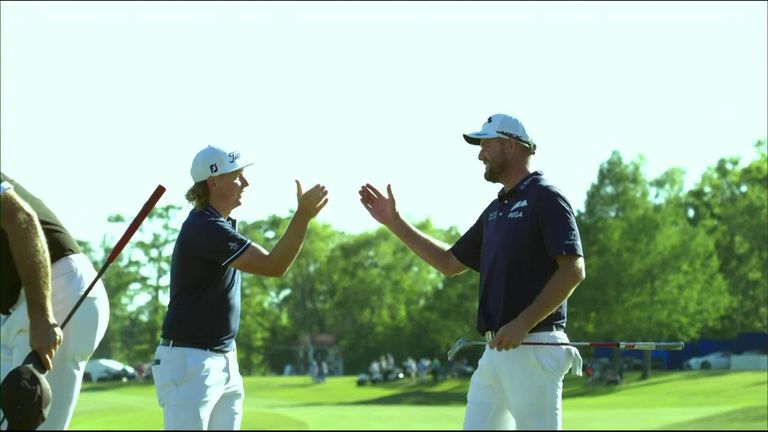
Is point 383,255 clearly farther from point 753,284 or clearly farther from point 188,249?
point 188,249

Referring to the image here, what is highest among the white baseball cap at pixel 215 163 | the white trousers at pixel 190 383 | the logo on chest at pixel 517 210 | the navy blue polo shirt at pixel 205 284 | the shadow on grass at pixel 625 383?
Result: the shadow on grass at pixel 625 383

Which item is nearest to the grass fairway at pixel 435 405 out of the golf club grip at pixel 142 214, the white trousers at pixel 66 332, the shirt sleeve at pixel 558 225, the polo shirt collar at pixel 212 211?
the polo shirt collar at pixel 212 211

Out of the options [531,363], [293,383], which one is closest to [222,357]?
[531,363]

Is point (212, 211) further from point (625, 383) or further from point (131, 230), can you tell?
point (625, 383)

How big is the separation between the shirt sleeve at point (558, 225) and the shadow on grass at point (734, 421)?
24364 mm

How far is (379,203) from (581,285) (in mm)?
59018

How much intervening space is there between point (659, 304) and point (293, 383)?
21533mm

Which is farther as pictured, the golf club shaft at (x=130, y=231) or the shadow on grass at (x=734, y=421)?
the shadow on grass at (x=734, y=421)

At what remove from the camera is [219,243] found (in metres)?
7.57

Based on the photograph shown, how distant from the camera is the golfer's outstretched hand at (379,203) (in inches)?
326

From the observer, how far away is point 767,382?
52.4m

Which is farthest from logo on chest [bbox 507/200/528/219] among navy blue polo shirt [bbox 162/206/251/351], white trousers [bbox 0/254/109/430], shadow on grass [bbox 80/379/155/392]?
shadow on grass [bbox 80/379/155/392]

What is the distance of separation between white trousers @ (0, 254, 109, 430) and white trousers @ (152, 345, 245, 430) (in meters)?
0.76

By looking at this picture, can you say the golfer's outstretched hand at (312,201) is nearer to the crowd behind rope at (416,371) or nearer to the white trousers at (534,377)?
the white trousers at (534,377)
